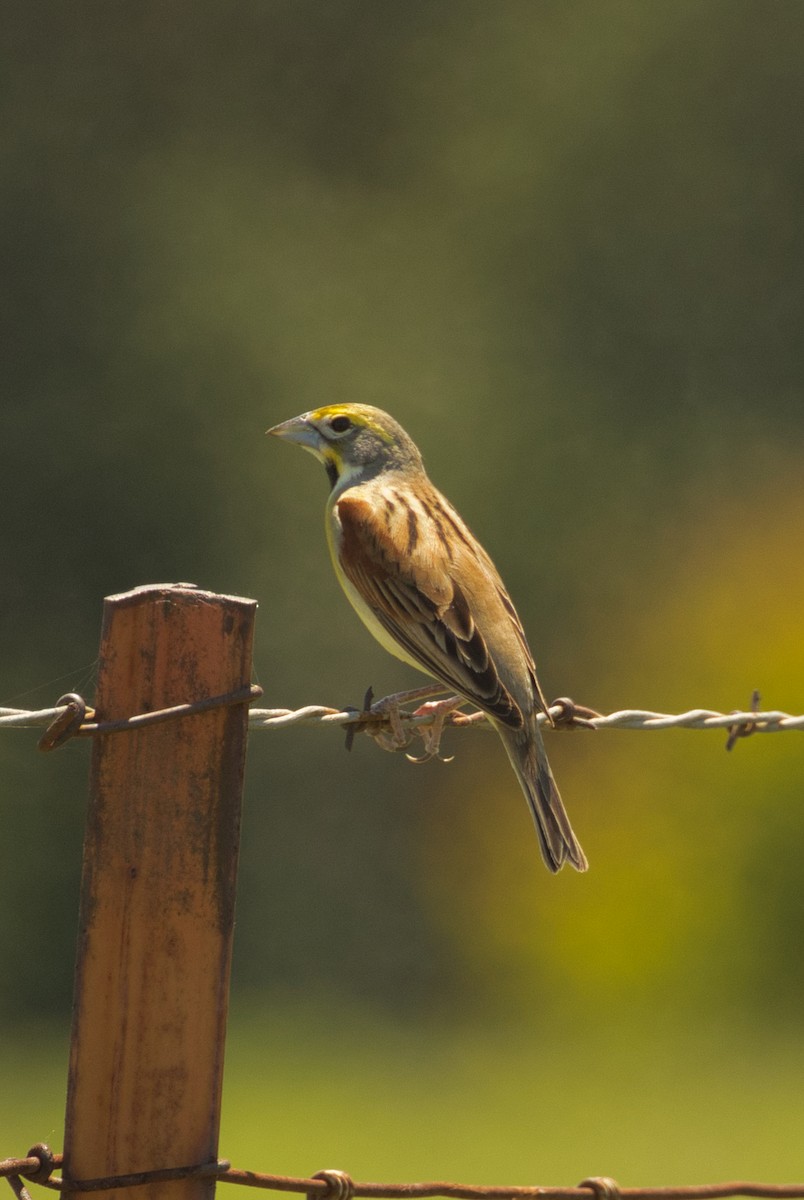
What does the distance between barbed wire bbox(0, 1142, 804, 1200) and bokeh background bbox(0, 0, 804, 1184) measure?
8.50 m

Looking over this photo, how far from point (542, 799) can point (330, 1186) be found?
1876 millimetres

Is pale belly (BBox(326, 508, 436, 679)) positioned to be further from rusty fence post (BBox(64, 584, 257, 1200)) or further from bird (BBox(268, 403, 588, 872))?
rusty fence post (BBox(64, 584, 257, 1200))

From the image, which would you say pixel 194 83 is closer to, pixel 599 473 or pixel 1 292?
pixel 1 292

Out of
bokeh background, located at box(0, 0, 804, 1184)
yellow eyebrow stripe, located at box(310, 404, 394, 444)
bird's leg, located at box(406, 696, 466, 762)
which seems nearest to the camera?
bird's leg, located at box(406, 696, 466, 762)

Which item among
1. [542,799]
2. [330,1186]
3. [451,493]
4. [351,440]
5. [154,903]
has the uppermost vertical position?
[451,493]

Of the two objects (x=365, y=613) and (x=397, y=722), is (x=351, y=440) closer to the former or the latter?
(x=365, y=613)

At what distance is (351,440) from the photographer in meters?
5.61

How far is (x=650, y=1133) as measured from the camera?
11961 millimetres

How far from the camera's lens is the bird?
442cm

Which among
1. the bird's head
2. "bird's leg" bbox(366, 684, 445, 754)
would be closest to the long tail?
"bird's leg" bbox(366, 684, 445, 754)

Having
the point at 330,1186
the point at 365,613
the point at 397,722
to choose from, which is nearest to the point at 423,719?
the point at 397,722

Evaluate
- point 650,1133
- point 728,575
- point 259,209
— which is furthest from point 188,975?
point 259,209

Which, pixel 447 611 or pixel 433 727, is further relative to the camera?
pixel 447 611

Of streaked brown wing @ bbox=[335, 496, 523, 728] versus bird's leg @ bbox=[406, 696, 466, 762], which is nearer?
bird's leg @ bbox=[406, 696, 466, 762]
